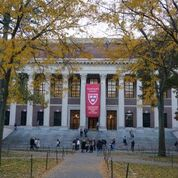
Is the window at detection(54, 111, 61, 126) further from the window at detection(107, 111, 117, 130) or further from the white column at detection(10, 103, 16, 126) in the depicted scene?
the window at detection(107, 111, 117, 130)

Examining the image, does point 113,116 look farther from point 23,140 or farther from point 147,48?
point 147,48

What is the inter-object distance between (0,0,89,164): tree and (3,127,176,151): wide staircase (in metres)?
34.0

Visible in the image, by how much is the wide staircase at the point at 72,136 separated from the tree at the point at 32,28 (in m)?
34.0

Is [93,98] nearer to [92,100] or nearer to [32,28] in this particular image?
[92,100]

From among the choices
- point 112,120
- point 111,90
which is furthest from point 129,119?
point 111,90

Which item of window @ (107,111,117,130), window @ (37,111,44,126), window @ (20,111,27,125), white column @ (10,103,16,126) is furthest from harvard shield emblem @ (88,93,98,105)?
white column @ (10,103,16,126)

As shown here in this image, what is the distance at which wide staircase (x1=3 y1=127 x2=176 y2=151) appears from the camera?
52.8 m

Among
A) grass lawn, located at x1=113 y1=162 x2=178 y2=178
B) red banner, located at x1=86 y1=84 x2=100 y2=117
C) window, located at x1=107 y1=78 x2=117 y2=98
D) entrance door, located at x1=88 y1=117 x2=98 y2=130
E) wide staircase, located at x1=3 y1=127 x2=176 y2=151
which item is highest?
window, located at x1=107 y1=78 x2=117 y2=98

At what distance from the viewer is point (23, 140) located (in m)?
55.4

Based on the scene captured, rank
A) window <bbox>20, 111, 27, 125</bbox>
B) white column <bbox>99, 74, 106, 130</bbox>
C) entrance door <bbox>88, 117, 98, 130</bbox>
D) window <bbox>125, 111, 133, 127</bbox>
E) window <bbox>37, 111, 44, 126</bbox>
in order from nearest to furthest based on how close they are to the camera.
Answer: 1. white column <bbox>99, 74, 106, 130</bbox>
2. window <bbox>125, 111, 133, 127</bbox>
3. window <bbox>37, 111, 44, 126</bbox>
4. window <bbox>20, 111, 27, 125</bbox>
5. entrance door <bbox>88, 117, 98, 130</bbox>

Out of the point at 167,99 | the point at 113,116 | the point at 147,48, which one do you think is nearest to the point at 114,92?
the point at 113,116

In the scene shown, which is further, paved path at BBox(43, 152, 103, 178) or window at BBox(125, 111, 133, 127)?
window at BBox(125, 111, 133, 127)

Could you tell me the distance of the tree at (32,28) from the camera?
1520cm

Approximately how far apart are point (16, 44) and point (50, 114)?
51839 mm
